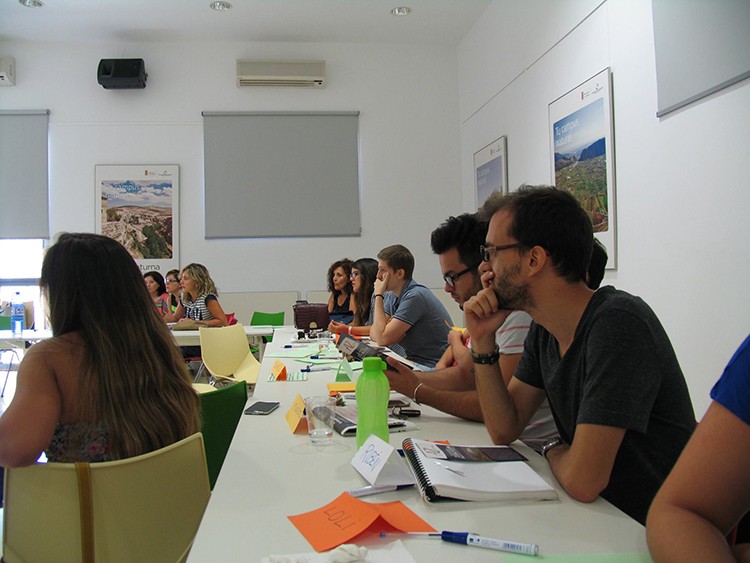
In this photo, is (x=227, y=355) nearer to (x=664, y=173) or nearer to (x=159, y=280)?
(x=159, y=280)

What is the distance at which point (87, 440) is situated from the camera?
4.54 ft

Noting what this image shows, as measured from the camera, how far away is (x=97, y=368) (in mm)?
1379

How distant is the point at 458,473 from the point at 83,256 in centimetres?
106

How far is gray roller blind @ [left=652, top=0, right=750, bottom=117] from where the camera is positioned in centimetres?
236

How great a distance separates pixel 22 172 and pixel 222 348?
4042 millimetres

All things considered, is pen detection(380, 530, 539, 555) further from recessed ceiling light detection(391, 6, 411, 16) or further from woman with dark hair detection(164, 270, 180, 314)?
recessed ceiling light detection(391, 6, 411, 16)

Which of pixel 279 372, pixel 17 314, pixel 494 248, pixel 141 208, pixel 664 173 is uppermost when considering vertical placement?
pixel 141 208

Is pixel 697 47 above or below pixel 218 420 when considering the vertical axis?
above

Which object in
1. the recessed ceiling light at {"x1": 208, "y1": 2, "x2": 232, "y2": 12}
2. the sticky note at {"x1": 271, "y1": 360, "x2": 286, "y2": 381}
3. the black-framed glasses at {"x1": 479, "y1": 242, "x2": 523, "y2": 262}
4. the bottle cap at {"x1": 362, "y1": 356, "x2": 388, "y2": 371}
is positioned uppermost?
the recessed ceiling light at {"x1": 208, "y1": 2, "x2": 232, "y2": 12}

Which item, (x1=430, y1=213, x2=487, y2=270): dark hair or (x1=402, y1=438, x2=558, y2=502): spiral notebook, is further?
(x1=430, y1=213, x2=487, y2=270): dark hair

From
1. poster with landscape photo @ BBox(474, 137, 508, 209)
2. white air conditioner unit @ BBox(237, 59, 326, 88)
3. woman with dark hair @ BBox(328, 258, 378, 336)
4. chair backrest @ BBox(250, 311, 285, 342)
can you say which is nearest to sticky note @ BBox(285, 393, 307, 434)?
woman with dark hair @ BBox(328, 258, 378, 336)

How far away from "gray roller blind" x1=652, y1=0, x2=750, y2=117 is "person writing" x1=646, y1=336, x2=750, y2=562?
2.14 m

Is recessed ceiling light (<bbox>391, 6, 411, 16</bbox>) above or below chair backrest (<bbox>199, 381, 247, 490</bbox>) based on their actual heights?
above

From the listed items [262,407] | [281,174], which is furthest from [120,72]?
[262,407]
